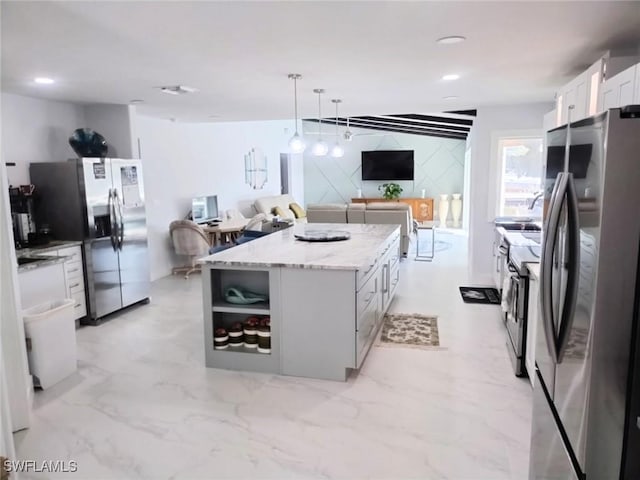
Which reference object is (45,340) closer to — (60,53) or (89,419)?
(89,419)

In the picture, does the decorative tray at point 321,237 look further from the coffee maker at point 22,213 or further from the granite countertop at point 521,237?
the coffee maker at point 22,213

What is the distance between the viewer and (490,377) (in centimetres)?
332

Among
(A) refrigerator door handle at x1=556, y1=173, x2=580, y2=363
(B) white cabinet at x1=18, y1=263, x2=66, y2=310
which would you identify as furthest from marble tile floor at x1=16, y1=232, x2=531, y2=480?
(A) refrigerator door handle at x1=556, y1=173, x2=580, y2=363

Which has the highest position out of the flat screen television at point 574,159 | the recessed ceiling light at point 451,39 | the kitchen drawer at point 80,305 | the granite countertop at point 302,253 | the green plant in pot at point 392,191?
the recessed ceiling light at point 451,39

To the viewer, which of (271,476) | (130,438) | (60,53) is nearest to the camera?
(271,476)

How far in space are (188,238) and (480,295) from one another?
4060 mm

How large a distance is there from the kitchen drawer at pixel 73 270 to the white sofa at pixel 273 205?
4618 mm

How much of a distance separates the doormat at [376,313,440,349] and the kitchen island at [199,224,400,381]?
1.22 feet

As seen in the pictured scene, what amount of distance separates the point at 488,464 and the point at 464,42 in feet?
8.04

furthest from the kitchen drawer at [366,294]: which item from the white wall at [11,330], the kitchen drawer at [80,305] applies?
the kitchen drawer at [80,305]

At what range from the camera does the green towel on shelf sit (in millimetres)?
3490

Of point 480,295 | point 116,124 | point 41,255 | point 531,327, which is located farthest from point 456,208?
point 41,255

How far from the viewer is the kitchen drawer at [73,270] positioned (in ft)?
14.1

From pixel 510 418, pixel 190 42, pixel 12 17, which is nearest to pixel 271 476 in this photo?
pixel 510 418
